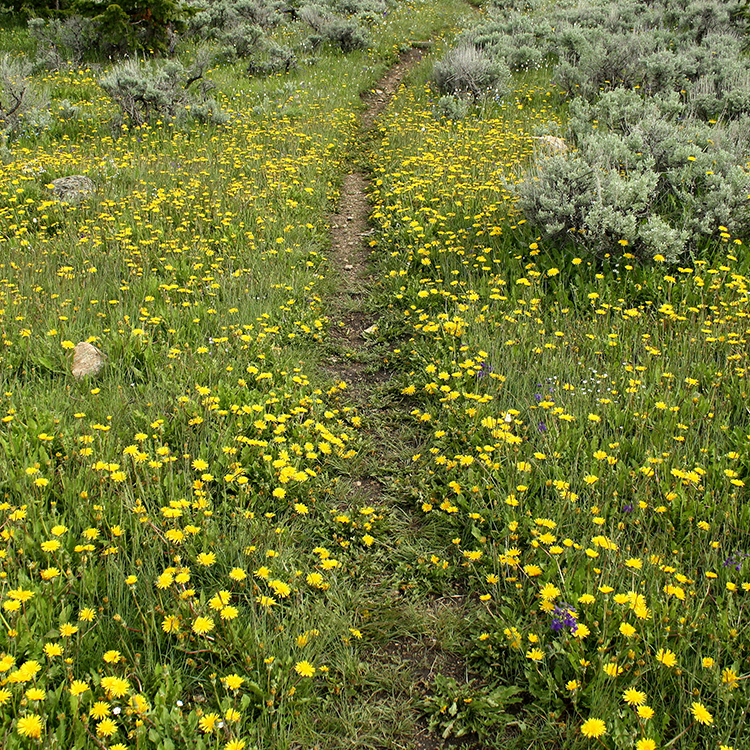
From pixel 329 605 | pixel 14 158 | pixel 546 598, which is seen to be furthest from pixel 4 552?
pixel 14 158

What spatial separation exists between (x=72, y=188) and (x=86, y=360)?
401 centimetres

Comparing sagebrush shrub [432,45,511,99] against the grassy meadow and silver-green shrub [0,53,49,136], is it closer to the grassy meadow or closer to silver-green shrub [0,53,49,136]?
the grassy meadow

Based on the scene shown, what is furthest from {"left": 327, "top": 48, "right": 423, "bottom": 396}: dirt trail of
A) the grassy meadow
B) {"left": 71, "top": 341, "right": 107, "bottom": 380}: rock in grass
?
{"left": 71, "top": 341, "right": 107, "bottom": 380}: rock in grass

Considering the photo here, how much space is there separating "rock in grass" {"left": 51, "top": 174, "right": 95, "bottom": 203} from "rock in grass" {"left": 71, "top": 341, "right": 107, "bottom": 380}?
10.8 ft

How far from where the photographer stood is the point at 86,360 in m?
4.47

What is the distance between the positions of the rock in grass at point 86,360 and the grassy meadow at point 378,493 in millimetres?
108

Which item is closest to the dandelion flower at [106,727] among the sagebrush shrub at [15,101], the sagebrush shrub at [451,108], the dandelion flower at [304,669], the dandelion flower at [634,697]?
the dandelion flower at [304,669]

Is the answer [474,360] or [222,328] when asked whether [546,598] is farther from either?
[222,328]

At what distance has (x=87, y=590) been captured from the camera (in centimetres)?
272

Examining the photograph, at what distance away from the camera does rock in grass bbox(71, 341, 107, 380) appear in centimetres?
439

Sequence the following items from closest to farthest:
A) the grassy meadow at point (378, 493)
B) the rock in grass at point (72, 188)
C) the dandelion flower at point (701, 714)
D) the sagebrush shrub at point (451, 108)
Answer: the dandelion flower at point (701, 714)
the grassy meadow at point (378, 493)
the rock in grass at point (72, 188)
the sagebrush shrub at point (451, 108)

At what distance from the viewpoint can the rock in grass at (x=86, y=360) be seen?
4387 millimetres

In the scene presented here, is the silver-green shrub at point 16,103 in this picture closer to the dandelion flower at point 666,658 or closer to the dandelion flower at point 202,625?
the dandelion flower at point 202,625

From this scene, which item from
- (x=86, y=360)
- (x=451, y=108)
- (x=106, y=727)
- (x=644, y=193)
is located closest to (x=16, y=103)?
(x=451, y=108)
